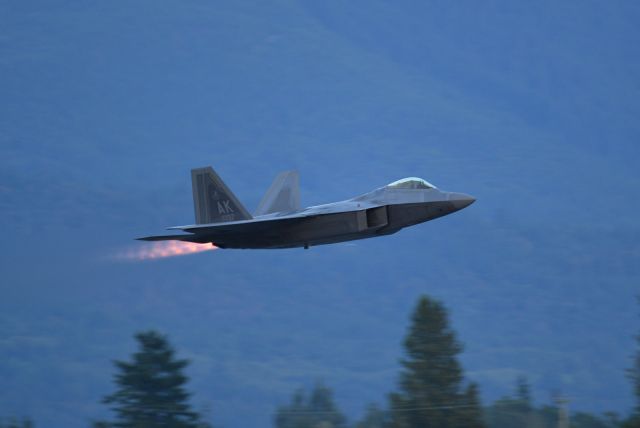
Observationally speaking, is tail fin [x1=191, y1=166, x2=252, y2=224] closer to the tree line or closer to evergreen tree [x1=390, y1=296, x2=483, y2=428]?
the tree line

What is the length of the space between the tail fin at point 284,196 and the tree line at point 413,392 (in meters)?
8.47

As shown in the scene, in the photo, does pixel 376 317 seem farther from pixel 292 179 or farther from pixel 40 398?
pixel 292 179

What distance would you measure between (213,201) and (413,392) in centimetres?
1557

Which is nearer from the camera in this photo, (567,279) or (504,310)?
(504,310)

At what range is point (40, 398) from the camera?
113688mm

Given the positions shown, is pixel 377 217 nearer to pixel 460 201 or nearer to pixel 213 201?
pixel 460 201

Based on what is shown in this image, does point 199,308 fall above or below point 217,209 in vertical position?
above

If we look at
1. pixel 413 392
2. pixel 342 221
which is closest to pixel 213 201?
pixel 342 221

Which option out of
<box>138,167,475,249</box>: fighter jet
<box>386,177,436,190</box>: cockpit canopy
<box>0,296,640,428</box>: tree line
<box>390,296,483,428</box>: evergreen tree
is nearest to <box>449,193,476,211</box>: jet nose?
<box>138,167,475,249</box>: fighter jet

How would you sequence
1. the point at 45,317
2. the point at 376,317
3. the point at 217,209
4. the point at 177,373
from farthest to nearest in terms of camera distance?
the point at 45,317 < the point at 376,317 < the point at 177,373 < the point at 217,209

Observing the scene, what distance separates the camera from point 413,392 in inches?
1576

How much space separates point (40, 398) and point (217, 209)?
304 feet

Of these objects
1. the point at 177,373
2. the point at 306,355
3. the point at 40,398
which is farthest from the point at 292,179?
the point at 306,355

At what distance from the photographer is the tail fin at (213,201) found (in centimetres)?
2784
